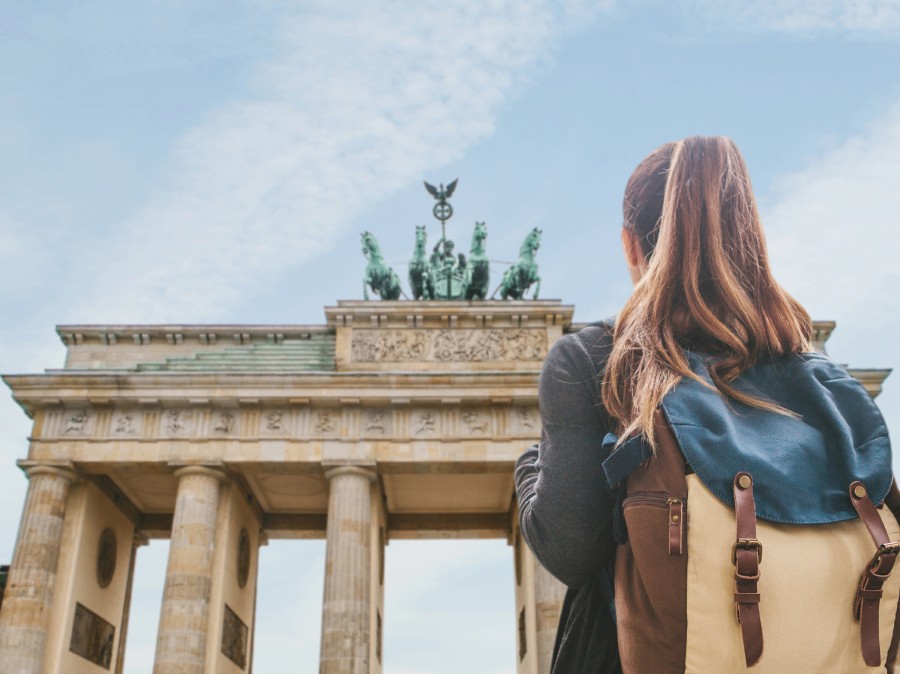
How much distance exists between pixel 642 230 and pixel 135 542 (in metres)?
30.3

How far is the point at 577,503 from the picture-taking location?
1.99m

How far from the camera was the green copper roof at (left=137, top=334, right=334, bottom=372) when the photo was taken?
25.5 m

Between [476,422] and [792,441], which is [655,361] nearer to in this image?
[792,441]

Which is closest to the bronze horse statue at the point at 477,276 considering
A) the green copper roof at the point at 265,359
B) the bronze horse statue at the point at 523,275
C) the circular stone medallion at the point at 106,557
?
the bronze horse statue at the point at 523,275

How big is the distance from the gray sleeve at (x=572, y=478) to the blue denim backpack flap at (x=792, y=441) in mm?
253

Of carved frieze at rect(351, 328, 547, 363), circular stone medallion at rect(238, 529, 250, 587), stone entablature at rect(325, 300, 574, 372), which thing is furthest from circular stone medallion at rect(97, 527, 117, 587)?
carved frieze at rect(351, 328, 547, 363)

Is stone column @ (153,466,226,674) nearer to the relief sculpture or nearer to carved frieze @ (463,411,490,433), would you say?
the relief sculpture

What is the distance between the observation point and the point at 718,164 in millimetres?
2180

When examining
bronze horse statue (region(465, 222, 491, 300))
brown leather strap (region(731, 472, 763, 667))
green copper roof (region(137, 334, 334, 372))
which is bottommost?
brown leather strap (region(731, 472, 763, 667))

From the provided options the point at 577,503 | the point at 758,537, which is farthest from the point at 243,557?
the point at 758,537

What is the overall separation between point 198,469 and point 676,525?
2322cm

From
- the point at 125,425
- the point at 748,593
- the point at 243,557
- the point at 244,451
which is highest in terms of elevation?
the point at 125,425

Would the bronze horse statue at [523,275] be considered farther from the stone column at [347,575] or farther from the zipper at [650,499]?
the zipper at [650,499]

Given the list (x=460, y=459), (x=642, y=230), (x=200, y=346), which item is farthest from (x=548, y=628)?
(x=642, y=230)
